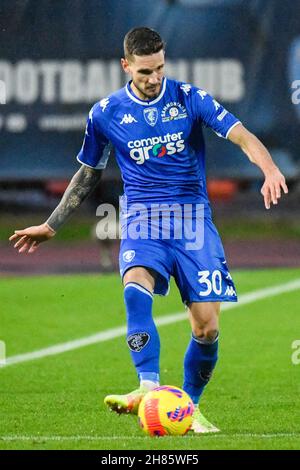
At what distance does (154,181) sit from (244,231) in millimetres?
15412

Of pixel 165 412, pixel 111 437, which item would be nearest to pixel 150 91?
pixel 165 412

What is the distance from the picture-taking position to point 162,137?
8242 mm

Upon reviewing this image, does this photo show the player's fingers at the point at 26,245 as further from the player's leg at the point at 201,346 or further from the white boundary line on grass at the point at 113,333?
the white boundary line on grass at the point at 113,333

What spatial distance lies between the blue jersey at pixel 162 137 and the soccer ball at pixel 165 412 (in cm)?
129

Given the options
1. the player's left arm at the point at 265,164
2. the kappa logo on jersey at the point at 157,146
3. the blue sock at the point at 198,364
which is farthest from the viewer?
the blue sock at the point at 198,364

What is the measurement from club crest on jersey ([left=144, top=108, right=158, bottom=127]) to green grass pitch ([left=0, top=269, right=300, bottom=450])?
72.0 inches

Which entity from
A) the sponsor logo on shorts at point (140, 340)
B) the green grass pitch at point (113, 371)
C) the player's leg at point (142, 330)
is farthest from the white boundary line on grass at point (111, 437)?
the sponsor logo on shorts at point (140, 340)

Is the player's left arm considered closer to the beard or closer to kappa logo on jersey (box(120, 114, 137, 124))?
the beard

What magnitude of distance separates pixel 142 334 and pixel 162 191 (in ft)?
3.05

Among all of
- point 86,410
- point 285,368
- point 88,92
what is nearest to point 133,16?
point 88,92

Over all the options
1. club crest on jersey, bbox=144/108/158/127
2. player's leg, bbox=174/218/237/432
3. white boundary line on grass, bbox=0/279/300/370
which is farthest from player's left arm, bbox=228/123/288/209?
white boundary line on grass, bbox=0/279/300/370

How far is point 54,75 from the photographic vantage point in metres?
19.3

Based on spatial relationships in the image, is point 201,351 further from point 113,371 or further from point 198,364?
point 113,371

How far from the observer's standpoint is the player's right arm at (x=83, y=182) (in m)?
8.41
